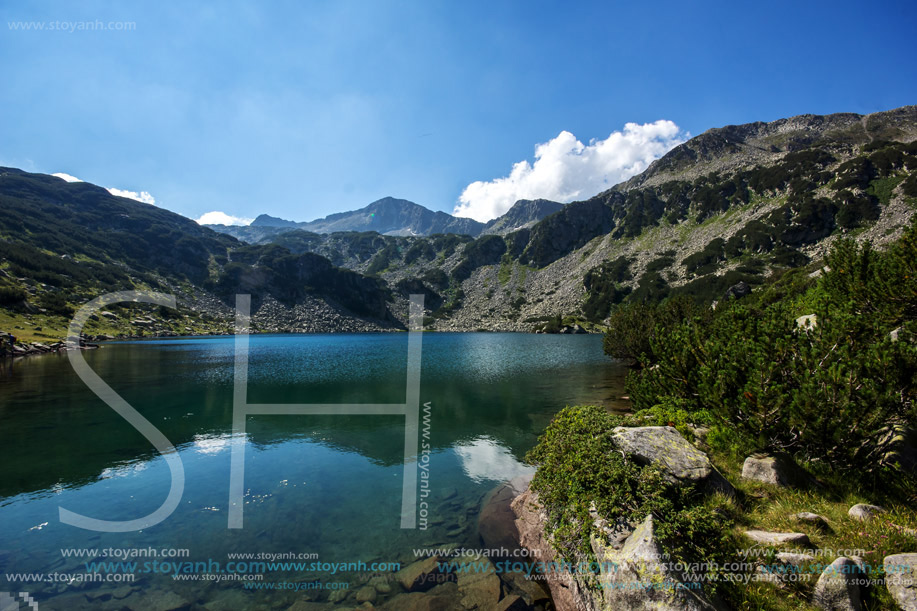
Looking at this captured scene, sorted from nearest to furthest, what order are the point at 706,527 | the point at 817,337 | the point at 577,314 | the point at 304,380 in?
the point at 706,527, the point at 817,337, the point at 304,380, the point at 577,314

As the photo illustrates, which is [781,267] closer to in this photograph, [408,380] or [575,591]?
[408,380]

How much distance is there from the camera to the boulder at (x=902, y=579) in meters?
5.77

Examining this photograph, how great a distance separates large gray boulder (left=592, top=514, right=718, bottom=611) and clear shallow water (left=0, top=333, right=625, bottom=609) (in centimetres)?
689

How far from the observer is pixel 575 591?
9477mm

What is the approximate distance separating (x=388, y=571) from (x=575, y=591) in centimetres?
610

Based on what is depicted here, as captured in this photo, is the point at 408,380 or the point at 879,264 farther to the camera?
the point at 408,380

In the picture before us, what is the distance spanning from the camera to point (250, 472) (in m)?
20.0

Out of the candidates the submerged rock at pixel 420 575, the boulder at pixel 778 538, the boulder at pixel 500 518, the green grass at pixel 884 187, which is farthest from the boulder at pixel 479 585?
the green grass at pixel 884 187

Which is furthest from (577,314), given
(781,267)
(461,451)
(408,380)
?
(461,451)

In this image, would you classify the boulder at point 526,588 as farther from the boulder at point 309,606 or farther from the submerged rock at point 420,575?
the boulder at point 309,606

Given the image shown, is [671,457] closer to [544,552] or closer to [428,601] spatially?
[544,552]

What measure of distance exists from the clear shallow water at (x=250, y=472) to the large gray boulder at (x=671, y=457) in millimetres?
7323
